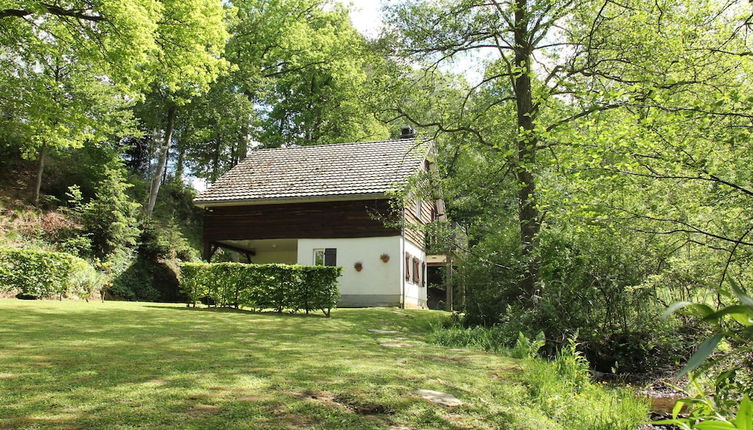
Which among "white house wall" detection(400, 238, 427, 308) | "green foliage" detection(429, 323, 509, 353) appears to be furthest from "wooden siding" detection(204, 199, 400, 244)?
"green foliage" detection(429, 323, 509, 353)

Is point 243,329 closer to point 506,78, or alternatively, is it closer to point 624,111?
point 624,111

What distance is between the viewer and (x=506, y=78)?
1628 centimetres

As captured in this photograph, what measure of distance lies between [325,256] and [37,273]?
9815 millimetres

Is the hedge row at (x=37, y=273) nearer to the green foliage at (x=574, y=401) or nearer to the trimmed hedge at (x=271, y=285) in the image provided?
the trimmed hedge at (x=271, y=285)

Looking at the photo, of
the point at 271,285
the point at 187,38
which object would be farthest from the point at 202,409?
the point at 187,38

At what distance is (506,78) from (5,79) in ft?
48.9

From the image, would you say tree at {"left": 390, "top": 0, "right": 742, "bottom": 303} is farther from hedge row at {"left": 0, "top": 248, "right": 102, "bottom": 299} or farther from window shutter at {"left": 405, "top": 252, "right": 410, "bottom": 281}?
hedge row at {"left": 0, "top": 248, "right": 102, "bottom": 299}

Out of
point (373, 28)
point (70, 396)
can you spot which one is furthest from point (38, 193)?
point (70, 396)

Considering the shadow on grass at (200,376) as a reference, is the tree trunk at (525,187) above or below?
above

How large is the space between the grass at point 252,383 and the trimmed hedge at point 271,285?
4378mm

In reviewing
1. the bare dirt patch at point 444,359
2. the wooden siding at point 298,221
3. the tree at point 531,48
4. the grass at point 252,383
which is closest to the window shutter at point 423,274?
the wooden siding at point 298,221

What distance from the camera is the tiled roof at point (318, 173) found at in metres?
20.6

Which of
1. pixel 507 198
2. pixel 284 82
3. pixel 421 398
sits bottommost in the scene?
pixel 421 398

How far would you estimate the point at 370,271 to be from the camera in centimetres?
1978
